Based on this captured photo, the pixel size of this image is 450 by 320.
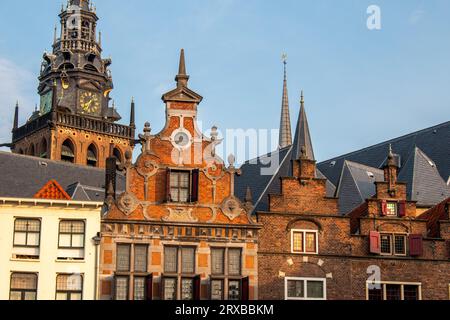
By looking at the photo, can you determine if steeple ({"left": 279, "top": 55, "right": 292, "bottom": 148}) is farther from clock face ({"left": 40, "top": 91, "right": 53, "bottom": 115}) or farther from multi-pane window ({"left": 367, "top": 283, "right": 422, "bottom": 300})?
multi-pane window ({"left": 367, "top": 283, "right": 422, "bottom": 300})

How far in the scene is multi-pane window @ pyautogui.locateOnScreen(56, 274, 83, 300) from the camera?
125 ft

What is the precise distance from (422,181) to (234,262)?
16.0 m

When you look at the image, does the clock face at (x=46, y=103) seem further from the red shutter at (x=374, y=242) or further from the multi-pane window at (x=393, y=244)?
the red shutter at (x=374, y=242)

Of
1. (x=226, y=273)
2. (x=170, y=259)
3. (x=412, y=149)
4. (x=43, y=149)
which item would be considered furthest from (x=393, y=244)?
(x=43, y=149)

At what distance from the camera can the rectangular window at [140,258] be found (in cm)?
3828

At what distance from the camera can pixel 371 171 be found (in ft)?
170

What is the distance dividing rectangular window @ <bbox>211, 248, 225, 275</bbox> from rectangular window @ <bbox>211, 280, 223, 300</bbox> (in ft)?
1.15

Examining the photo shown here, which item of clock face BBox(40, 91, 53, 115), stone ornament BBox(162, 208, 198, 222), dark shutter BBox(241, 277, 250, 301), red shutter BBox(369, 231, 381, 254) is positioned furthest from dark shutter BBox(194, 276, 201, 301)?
clock face BBox(40, 91, 53, 115)

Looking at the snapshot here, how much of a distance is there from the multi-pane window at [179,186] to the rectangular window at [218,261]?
226 centimetres

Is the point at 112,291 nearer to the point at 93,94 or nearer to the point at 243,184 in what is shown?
the point at 243,184

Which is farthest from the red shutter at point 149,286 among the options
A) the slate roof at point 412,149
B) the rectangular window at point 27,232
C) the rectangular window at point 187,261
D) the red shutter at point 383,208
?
the slate roof at point 412,149
